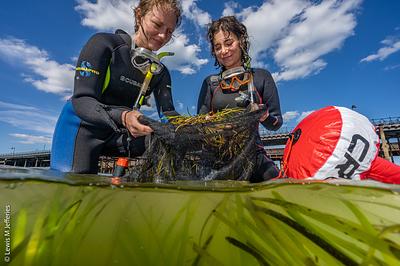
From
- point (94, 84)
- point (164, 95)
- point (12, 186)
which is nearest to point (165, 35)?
point (164, 95)

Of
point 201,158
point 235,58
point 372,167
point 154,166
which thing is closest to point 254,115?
point 201,158

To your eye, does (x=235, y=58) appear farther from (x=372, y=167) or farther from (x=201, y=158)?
(x=372, y=167)

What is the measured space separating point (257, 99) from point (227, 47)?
114 centimetres

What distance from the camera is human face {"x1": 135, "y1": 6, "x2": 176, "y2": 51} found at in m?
3.74

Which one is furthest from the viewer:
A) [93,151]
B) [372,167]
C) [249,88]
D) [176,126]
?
[249,88]

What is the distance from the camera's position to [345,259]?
139 centimetres

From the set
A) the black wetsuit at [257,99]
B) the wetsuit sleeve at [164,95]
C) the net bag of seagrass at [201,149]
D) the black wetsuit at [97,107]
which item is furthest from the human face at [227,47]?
the net bag of seagrass at [201,149]

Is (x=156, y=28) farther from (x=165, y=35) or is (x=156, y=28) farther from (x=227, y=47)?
(x=227, y=47)

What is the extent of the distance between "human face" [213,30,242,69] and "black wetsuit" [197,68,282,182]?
40 centimetres

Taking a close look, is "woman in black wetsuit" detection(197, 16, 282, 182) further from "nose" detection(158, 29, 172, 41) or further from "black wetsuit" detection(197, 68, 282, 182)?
"nose" detection(158, 29, 172, 41)

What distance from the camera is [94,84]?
318 cm

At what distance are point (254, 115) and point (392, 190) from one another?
1416 millimetres

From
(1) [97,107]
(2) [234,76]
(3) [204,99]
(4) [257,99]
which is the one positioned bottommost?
(1) [97,107]

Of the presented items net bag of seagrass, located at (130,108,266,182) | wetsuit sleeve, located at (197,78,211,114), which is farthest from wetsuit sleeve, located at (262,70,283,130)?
net bag of seagrass, located at (130,108,266,182)
